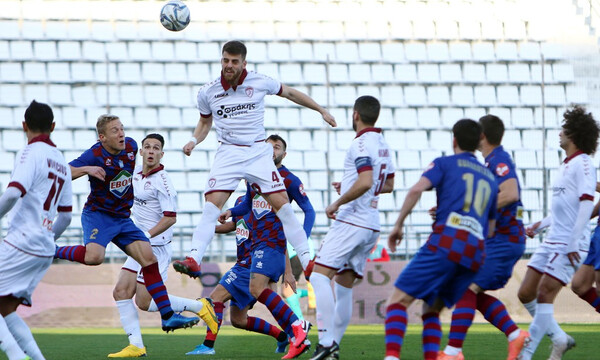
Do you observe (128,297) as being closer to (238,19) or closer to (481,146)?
(481,146)

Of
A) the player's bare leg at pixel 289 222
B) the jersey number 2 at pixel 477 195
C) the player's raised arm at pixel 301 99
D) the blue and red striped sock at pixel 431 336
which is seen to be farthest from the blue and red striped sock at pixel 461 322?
the player's raised arm at pixel 301 99

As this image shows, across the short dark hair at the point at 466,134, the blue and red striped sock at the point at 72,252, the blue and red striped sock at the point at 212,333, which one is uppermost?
the short dark hair at the point at 466,134

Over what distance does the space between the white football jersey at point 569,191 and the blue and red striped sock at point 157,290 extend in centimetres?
356

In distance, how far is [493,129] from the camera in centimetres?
711

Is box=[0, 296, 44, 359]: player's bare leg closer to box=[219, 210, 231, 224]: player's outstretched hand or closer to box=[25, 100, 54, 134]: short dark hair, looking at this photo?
box=[25, 100, 54, 134]: short dark hair

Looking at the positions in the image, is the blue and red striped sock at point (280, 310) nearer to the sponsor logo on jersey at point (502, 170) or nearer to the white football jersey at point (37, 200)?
the sponsor logo on jersey at point (502, 170)

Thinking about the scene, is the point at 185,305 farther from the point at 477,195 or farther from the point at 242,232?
the point at 477,195

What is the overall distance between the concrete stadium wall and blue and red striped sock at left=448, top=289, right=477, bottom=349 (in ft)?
32.4

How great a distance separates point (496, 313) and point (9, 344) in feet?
11.7

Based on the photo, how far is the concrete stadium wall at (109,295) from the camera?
16.5m

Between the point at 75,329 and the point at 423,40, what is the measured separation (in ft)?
45.2

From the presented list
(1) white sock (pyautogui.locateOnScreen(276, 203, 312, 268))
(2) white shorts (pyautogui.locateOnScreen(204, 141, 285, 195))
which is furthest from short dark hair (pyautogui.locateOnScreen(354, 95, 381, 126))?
(1) white sock (pyautogui.locateOnScreen(276, 203, 312, 268))

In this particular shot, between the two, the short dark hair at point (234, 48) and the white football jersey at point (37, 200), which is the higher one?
the short dark hair at point (234, 48)

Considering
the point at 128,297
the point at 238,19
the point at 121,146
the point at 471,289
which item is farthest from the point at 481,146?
the point at 238,19
